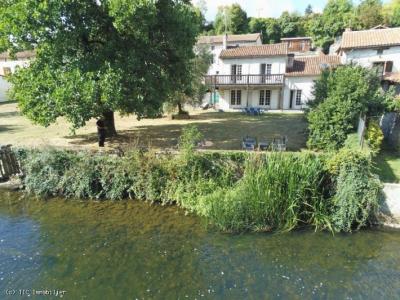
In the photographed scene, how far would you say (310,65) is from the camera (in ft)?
101

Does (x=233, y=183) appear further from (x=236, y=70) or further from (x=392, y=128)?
(x=236, y=70)

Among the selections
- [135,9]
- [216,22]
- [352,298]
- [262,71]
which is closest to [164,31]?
[135,9]

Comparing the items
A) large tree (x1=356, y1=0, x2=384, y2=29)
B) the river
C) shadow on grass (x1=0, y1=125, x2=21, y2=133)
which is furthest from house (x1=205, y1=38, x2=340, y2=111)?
the river

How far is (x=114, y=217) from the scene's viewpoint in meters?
10.3

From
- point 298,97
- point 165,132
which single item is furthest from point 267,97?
point 165,132

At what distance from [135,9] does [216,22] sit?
59.8m

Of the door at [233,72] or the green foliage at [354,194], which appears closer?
the green foliage at [354,194]

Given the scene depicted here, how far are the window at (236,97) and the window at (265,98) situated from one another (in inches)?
89.7

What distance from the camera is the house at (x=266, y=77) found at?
98.2 feet

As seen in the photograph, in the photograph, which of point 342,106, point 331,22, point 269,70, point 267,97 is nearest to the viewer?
point 342,106

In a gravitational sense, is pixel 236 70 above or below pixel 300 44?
below

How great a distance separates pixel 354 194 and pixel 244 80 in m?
23.2

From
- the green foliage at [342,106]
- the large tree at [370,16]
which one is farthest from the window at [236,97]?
the large tree at [370,16]

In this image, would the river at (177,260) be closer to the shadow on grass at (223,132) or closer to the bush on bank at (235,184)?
the bush on bank at (235,184)
